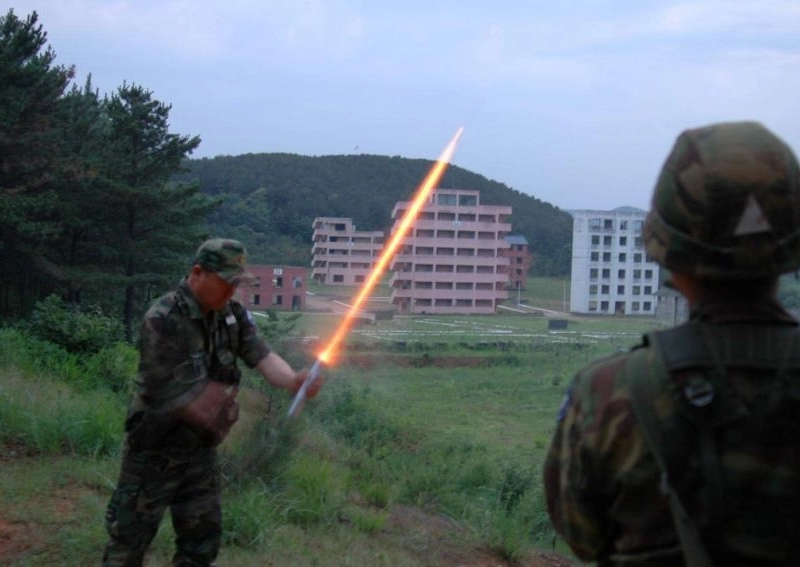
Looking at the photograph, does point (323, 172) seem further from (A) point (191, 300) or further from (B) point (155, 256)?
(A) point (191, 300)

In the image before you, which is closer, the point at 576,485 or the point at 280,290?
the point at 576,485

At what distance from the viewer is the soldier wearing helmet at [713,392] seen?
62.1 inches

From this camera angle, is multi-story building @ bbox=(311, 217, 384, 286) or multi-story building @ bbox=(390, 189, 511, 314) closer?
multi-story building @ bbox=(311, 217, 384, 286)

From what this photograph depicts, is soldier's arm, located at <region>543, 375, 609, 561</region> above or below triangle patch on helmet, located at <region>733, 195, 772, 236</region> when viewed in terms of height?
below

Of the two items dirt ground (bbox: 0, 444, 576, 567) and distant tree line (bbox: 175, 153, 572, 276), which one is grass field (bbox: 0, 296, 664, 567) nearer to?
dirt ground (bbox: 0, 444, 576, 567)

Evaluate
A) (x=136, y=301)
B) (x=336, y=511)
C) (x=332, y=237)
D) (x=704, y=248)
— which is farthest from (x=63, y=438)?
(x=136, y=301)

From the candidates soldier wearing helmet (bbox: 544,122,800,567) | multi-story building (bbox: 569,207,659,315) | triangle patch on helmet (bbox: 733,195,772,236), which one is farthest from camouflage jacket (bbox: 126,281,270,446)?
multi-story building (bbox: 569,207,659,315)

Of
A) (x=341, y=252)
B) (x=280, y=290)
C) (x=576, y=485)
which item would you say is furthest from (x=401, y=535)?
(x=341, y=252)

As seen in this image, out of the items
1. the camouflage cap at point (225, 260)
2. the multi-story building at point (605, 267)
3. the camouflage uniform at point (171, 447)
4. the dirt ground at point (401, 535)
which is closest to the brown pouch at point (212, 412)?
the camouflage uniform at point (171, 447)

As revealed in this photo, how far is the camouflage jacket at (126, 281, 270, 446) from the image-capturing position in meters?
3.78

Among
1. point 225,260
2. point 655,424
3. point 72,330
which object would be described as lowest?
point 72,330

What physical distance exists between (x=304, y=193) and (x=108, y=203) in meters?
6.03

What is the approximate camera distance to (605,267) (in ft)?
92.0

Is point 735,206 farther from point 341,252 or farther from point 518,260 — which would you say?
point 518,260
